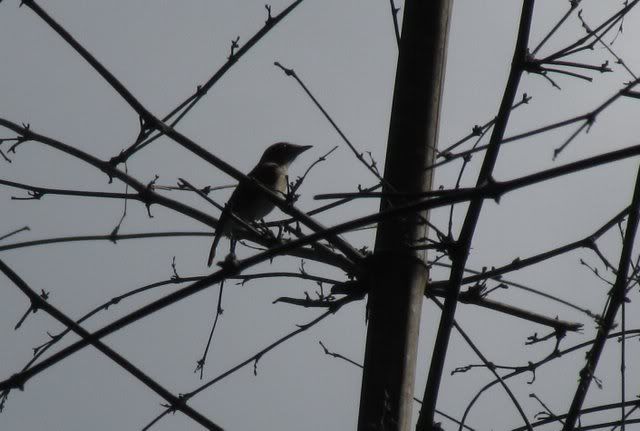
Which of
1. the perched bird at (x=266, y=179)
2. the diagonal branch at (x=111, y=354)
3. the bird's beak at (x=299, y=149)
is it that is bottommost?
the diagonal branch at (x=111, y=354)

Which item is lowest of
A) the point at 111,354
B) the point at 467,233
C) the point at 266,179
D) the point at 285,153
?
the point at 111,354

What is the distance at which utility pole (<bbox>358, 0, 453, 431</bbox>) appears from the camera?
2.64 meters

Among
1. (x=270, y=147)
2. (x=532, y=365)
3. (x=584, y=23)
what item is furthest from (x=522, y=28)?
(x=270, y=147)

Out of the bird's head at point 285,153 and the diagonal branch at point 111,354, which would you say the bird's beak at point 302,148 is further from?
the diagonal branch at point 111,354

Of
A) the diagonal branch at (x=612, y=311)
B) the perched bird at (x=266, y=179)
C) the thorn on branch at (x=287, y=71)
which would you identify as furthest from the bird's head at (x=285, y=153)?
the diagonal branch at (x=612, y=311)

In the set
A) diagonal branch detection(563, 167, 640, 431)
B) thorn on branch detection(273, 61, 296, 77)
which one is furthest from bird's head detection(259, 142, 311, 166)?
diagonal branch detection(563, 167, 640, 431)

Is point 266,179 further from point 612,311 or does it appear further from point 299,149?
point 612,311

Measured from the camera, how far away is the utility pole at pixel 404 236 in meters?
2.64

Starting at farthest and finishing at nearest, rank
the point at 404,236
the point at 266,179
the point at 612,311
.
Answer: the point at 266,179
the point at 404,236
the point at 612,311

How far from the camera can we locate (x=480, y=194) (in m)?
1.74

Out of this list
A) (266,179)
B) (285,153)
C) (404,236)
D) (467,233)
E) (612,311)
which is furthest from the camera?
(285,153)

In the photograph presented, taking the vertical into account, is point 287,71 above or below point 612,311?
above

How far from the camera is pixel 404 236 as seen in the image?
2889mm

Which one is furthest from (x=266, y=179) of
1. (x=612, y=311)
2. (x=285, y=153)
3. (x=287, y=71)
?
(x=612, y=311)
